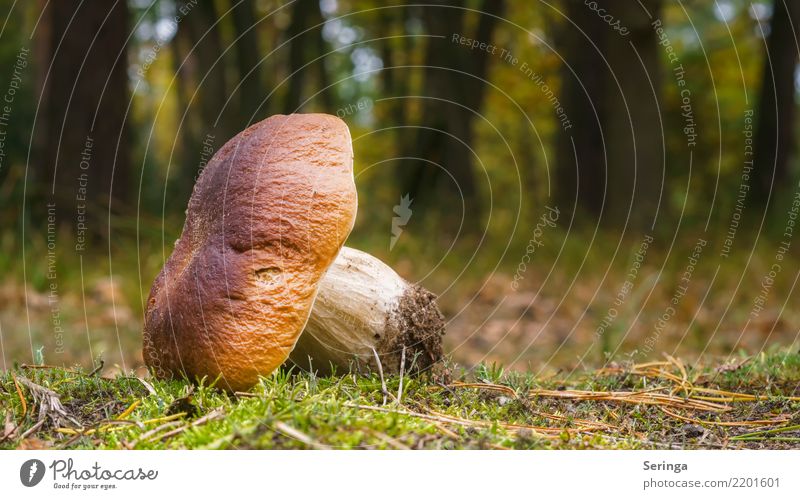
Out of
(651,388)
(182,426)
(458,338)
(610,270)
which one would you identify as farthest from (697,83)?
(182,426)

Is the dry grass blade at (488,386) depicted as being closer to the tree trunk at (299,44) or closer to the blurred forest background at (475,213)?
the blurred forest background at (475,213)

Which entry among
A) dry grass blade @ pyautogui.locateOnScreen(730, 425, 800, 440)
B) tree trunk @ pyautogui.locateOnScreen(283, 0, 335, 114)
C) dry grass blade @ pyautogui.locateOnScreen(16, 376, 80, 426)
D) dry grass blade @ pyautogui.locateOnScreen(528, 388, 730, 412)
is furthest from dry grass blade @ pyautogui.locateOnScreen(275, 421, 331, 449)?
tree trunk @ pyautogui.locateOnScreen(283, 0, 335, 114)

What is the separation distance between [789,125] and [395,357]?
26.8 feet

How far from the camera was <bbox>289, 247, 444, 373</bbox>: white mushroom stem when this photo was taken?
2.06 meters

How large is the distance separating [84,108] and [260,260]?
4.81 m

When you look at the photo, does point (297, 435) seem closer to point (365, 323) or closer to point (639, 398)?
point (365, 323)

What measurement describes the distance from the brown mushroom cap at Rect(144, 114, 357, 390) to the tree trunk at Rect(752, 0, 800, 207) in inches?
298

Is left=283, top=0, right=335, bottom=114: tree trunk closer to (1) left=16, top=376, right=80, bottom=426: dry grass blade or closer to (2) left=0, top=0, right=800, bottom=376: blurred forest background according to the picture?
(2) left=0, top=0, right=800, bottom=376: blurred forest background

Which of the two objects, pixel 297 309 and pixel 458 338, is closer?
pixel 297 309

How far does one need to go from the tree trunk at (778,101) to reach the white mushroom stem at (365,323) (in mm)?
7184

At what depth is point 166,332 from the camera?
6.01 feet

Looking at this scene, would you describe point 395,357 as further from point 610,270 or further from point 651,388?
point 610,270

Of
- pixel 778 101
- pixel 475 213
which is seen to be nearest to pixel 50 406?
pixel 475 213

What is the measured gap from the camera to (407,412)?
1710mm
